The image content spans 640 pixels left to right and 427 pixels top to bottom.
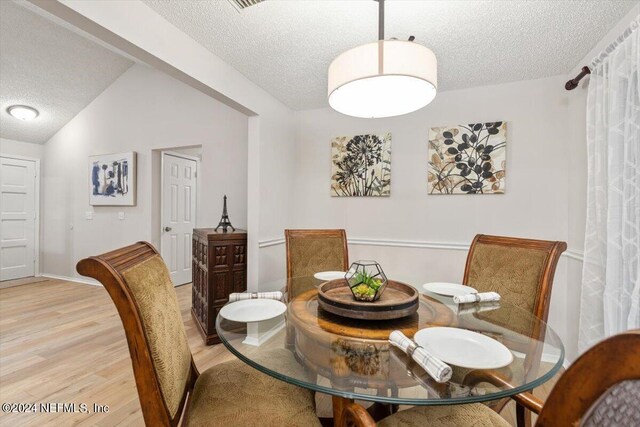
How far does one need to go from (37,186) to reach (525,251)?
6.89 meters

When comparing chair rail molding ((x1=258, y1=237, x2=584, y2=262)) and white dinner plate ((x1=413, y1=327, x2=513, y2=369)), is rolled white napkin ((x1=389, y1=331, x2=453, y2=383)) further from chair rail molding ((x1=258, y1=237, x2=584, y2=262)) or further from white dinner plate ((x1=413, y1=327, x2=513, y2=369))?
chair rail molding ((x1=258, y1=237, x2=584, y2=262))

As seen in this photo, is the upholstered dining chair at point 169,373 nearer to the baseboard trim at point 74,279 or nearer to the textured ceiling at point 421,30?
the textured ceiling at point 421,30

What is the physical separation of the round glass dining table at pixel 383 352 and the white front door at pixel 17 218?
220 inches

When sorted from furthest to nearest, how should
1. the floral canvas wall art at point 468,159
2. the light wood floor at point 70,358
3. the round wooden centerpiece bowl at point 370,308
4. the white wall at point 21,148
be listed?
the white wall at point 21,148 < the floral canvas wall art at point 468,159 < the light wood floor at point 70,358 < the round wooden centerpiece bowl at point 370,308

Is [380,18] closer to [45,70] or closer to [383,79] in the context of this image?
[383,79]

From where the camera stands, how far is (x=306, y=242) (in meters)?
2.35

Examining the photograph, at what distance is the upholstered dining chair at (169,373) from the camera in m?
0.78

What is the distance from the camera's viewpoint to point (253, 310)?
1.34m

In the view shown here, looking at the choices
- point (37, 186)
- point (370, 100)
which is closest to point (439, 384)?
point (370, 100)

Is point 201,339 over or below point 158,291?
below

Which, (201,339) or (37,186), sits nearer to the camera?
(201,339)

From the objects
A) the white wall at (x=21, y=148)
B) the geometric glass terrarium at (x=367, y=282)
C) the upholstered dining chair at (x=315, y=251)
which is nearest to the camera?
the geometric glass terrarium at (x=367, y=282)

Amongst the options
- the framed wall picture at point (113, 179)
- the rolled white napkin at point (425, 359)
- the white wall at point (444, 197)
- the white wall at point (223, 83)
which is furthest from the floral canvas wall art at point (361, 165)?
the framed wall picture at point (113, 179)

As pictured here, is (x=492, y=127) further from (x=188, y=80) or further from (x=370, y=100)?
(x=188, y=80)
